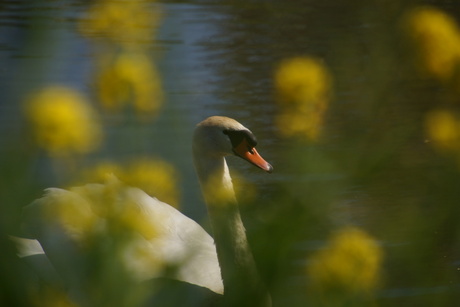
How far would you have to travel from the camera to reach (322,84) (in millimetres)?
1575

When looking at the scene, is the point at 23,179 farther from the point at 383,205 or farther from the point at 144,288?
the point at 383,205

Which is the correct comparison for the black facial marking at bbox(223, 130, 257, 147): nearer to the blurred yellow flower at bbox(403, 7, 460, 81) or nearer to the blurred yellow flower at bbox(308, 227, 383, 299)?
the blurred yellow flower at bbox(403, 7, 460, 81)

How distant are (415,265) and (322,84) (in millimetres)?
414

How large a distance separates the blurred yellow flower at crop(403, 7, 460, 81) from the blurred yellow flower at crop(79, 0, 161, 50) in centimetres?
39

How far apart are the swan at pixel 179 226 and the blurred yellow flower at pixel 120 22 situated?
246 mm

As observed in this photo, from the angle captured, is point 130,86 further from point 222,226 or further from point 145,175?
point 222,226

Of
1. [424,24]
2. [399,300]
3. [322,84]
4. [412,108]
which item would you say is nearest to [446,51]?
[424,24]

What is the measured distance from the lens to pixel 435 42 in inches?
60.1

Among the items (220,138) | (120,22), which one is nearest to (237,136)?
(220,138)

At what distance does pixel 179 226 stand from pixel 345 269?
8.47ft

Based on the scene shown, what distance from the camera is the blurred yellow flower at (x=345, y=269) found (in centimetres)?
126

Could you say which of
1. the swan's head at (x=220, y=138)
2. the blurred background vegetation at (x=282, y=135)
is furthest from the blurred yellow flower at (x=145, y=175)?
the swan's head at (x=220, y=138)

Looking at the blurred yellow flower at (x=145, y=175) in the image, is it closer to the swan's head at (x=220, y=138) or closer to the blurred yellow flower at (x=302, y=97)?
the blurred yellow flower at (x=302, y=97)

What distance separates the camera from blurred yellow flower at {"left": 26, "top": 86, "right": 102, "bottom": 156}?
1351mm
